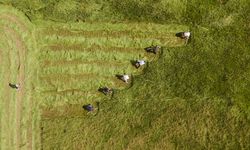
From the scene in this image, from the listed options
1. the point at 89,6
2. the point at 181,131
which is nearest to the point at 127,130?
the point at 181,131

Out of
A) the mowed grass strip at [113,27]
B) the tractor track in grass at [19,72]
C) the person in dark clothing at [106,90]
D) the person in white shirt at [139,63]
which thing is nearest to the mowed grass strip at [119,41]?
the mowed grass strip at [113,27]

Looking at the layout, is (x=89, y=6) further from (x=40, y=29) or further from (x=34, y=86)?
(x=34, y=86)

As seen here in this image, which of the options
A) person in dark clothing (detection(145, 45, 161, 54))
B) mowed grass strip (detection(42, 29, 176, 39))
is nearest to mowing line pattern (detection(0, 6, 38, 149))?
mowed grass strip (detection(42, 29, 176, 39))

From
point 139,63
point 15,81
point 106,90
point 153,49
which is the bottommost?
point 106,90

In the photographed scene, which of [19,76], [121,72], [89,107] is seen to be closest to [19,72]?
[19,76]

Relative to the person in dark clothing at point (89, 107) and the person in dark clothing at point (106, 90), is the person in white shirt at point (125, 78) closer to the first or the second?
the person in dark clothing at point (106, 90)

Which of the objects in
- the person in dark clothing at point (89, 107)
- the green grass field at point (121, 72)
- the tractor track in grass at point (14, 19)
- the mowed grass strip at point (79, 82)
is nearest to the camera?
the green grass field at point (121, 72)

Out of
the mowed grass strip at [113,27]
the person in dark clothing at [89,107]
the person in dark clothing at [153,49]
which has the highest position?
the mowed grass strip at [113,27]

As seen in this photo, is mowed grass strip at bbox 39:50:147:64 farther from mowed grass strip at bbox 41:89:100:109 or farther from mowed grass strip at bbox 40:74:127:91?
mowed grass strip at bbox 41:89:100:109

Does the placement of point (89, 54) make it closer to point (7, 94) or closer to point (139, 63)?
point (139, 63)
